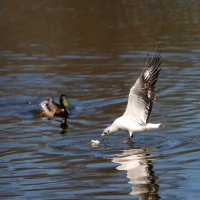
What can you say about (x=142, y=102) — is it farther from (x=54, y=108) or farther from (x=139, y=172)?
(x=54, y=108)

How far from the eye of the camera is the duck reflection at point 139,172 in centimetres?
947

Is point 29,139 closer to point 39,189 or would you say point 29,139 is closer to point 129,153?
point 129,153

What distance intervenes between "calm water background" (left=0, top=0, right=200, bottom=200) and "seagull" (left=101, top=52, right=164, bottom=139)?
33 centimetres

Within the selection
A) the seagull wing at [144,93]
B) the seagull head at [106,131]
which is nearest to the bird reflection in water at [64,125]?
the seagull head at [106,131]

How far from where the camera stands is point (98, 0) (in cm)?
3788

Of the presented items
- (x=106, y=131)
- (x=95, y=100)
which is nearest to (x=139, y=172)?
(x=106, y=131)

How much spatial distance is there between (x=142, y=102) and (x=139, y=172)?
75.1 inches

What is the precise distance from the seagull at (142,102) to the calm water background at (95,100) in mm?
326

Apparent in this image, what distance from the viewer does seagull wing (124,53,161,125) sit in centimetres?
1184

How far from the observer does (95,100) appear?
16.5m

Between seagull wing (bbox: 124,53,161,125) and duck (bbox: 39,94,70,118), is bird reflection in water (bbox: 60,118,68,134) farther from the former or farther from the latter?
seagull wing (bbox: 124,53,161,125)

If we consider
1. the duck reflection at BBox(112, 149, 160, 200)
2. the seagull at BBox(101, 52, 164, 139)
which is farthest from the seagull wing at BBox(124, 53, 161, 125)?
the duck reflection at BBox(112, 149, 160, 200)

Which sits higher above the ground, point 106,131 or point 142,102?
point 142,102

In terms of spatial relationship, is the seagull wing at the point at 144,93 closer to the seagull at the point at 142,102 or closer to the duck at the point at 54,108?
the seagull at the point at 142,102
